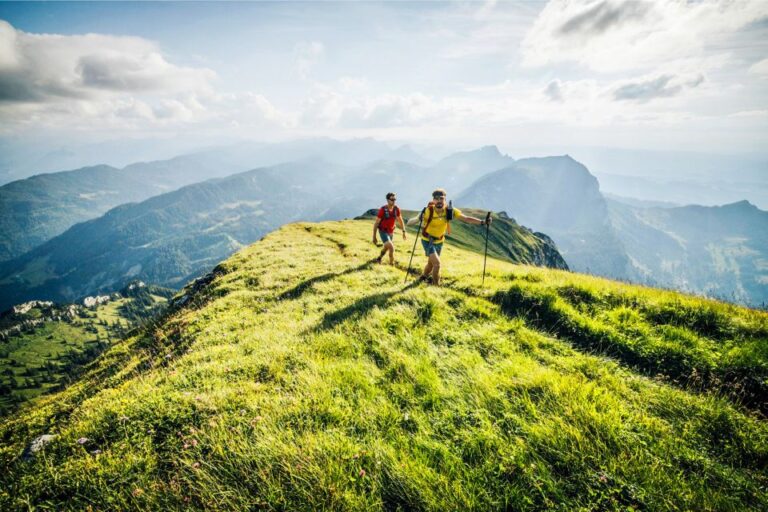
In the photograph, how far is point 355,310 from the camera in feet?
31.2

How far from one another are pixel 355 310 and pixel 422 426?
5.06m

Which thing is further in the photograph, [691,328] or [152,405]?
[691,328]

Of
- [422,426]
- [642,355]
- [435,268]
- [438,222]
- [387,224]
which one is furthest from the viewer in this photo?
[387,224]

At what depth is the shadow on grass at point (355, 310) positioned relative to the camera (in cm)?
874

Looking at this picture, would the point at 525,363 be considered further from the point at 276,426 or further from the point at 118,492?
the point at 118,492

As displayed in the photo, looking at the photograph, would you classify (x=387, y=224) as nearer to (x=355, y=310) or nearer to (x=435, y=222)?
(x=435, y=222)

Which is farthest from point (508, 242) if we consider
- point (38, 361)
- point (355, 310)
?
point (38, 361)

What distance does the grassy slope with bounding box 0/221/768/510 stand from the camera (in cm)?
377

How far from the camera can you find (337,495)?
11.9ft

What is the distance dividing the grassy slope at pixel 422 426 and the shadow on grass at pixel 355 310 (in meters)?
0.18

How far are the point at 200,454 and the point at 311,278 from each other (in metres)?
10.7

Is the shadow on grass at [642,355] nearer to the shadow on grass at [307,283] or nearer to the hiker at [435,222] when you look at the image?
the hiker at [435,222]

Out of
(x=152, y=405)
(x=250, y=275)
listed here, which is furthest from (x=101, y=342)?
(x=152, y=405)

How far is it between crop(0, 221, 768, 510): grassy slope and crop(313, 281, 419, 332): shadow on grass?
7.2 inches
